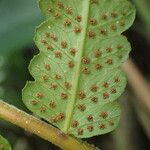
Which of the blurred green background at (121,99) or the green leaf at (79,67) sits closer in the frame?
the green leaf at (79,67)

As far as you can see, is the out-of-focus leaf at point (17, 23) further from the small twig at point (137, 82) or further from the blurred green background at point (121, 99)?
the small twig at point (137, 82)

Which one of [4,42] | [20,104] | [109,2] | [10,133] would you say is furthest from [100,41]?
[10,133]

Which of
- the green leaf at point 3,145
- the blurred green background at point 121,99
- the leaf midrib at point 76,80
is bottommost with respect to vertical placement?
the blurred green background at point 121,99

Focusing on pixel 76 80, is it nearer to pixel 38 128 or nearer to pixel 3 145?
pixel 38 128

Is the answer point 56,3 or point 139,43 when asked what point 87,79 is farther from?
point 139,43

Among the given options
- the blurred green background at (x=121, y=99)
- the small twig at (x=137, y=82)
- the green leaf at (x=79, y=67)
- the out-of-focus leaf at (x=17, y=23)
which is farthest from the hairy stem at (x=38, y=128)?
the small twig at (x=137, y=82)
